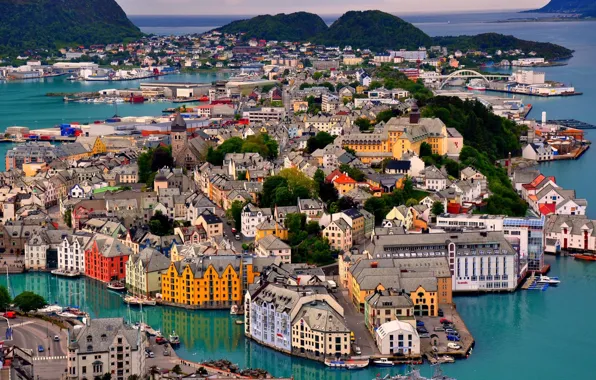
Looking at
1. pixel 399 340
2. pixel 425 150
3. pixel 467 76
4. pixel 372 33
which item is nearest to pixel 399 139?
pixel 425 150

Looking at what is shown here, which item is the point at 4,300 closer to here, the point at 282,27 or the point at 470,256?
the point at 470,256

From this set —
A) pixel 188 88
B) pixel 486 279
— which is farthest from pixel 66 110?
pixel 486 279

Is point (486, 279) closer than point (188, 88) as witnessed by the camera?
Yes

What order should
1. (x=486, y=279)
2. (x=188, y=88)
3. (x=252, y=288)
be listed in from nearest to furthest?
(x=252, y=288)
(x=486, y=279)
(x=188, y=88)

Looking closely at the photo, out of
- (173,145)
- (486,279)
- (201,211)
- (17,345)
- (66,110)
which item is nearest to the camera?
(17,345)

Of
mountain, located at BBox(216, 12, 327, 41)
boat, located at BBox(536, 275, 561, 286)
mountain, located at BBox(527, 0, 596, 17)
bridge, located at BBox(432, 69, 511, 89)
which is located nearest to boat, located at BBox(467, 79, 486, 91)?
bridge, located at BBox(432, 69, 511, 89)

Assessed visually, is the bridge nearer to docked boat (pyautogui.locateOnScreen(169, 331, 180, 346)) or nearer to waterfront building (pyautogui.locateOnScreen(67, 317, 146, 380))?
docked boat (pyautogui.locateOnScreen(169, 331, 180, 346))

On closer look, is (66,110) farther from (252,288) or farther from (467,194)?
(252,288)

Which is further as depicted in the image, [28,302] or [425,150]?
[425,150]
